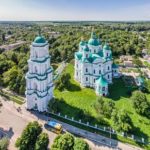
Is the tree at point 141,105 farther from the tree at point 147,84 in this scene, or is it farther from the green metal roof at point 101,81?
the tree at point 147,84

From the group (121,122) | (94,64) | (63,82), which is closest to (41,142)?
(121,122)

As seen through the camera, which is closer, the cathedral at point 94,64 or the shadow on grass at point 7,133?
the shadow on grass at point 7,133

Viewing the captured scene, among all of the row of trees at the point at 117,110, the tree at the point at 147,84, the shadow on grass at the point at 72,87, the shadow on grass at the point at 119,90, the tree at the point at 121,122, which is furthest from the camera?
the tree at the point at 147,84

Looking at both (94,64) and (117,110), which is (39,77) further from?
(117,110)

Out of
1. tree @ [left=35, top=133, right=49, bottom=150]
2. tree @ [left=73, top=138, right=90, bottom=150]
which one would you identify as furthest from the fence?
tree @ [left=35, top=133, right=49, bottom=150]

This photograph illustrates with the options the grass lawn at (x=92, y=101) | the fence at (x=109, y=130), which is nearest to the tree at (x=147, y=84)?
the grass lawn at (x=92, y=101)

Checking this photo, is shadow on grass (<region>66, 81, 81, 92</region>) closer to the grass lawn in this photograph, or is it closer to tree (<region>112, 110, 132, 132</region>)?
the grass lawn

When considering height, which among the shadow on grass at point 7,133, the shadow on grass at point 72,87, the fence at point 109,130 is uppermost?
the shadow on grass at point 72,87
